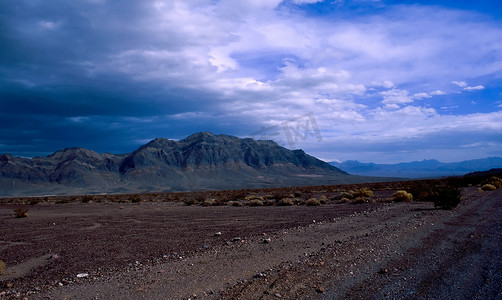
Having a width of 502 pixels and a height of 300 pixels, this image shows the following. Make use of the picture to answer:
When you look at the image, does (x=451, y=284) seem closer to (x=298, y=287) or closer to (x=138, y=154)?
(x=298, y=287)

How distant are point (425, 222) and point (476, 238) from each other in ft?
13.4

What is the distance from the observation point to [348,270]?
8.73 metres

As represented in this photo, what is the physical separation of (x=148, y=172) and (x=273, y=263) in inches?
6322

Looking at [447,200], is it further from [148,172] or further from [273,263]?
[148,172]

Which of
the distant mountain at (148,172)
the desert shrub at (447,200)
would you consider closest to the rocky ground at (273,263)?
the desert shrub at (447,200)

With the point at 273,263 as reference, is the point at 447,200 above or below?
above

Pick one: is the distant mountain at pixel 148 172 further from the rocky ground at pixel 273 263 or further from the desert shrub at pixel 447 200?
the rocky ground at pixel 273 263

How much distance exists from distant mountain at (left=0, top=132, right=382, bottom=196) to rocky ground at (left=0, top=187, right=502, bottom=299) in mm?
114410

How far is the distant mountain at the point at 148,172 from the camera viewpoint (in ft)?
461

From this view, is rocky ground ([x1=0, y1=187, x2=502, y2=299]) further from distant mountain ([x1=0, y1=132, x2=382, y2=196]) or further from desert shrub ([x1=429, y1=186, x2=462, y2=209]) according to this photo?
distant mountain ([x1=0, y1=132, x2=382, y2=196])

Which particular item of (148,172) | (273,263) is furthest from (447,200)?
(148,172)

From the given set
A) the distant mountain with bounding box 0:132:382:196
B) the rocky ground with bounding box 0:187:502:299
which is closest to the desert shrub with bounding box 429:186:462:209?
the rocky ground with bounding box 0:187:502:299

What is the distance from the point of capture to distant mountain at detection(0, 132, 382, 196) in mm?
140625

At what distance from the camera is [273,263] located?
387 inches
